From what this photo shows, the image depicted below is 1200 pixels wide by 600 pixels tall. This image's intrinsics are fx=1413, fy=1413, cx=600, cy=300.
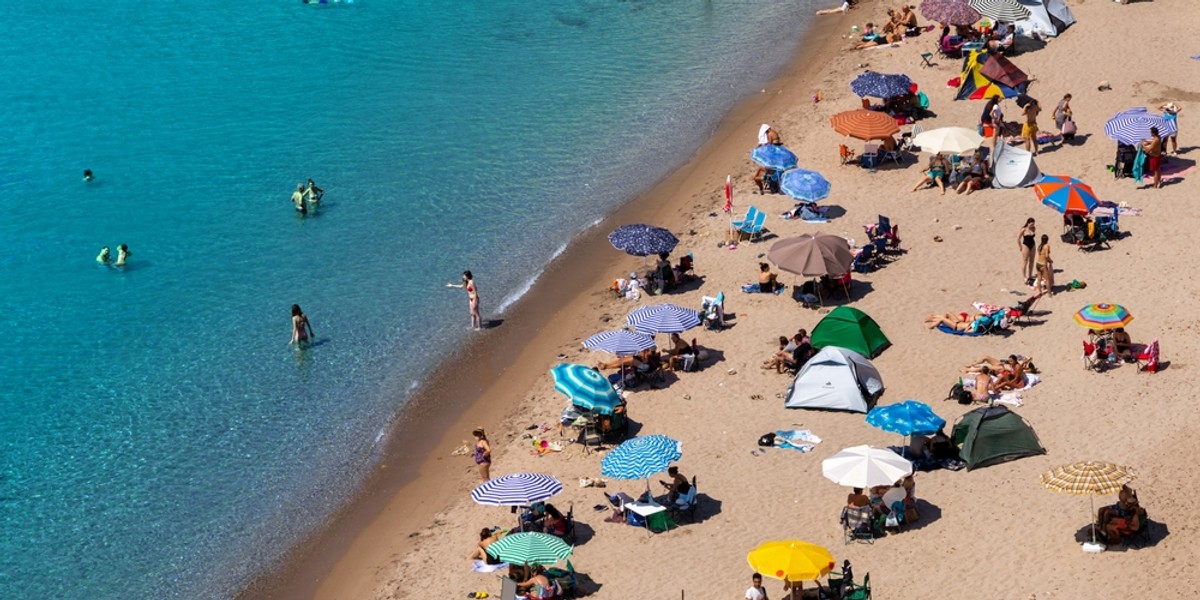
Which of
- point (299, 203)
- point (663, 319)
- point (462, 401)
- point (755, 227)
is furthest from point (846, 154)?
point (299, 203)

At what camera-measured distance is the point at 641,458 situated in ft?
86.3

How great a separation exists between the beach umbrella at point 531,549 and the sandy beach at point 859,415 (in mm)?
967

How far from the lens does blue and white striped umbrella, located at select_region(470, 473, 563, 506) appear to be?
25984 millimetres

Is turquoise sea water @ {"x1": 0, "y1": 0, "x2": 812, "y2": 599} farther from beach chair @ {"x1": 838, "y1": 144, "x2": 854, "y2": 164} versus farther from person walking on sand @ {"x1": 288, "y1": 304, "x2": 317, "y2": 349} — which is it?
beach chair @ {"x1": 838, "y1": 144, "x2": 854, "y2": 164}

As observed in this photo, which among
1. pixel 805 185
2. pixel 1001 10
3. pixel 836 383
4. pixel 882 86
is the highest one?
pixel 1001 10

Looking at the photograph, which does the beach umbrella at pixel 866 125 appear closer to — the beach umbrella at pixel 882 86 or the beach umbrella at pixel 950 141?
the beach umbrella at pixel 950 141

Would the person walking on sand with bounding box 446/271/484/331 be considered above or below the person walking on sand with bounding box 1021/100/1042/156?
below

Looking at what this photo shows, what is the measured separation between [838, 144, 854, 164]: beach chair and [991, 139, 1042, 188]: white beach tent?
463cm

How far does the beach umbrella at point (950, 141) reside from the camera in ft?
125

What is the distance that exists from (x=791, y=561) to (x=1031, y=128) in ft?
69.2

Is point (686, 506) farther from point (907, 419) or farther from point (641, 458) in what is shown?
point (907, 419)

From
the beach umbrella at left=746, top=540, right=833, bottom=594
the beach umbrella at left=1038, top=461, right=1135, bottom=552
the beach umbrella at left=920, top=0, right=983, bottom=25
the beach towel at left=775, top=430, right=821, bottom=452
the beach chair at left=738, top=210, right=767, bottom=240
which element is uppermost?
the beach umbrella at left=920, top=0, right=983, bottom=25

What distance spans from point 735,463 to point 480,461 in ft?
17.4

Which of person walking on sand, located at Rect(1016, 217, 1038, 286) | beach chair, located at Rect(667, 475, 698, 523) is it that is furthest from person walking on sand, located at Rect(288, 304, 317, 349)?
person walking on sand, located at Rect(1016, 217, 1038, 286)
